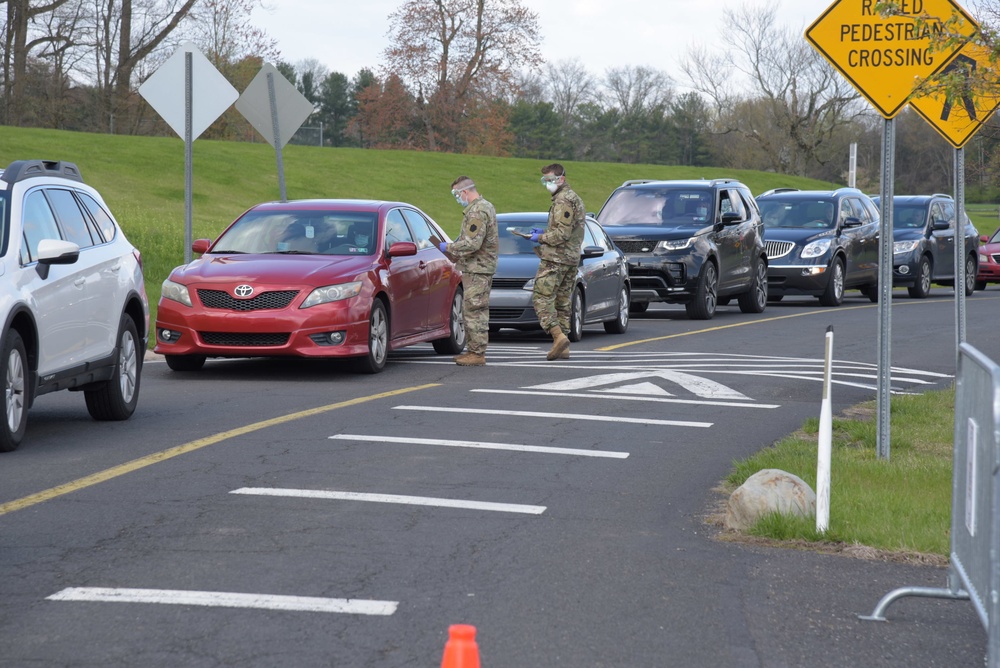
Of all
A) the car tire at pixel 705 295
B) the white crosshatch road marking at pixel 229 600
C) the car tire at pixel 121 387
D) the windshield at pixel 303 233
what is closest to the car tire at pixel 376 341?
the windshield at pixel 303 233

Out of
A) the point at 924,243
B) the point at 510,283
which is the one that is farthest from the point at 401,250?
the point at 924,243

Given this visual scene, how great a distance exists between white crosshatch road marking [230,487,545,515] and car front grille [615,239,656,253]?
14.7 meters

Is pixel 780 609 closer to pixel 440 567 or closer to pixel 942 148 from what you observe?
pixel 440 567

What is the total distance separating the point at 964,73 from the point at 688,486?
284cm

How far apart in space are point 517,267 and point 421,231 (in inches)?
108

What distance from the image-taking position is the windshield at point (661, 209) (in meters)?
22.2

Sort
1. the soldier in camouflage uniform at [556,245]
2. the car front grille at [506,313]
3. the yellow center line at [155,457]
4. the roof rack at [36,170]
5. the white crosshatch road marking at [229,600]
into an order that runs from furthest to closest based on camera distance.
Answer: the car front grille at [506,313] < the soldier in camouflage uniform at [556,245] < the roof rack at [36,170] < the yellow center line at [155,457] < the white crosshatch road marking at [229,600]

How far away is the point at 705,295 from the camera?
21750 millimetres

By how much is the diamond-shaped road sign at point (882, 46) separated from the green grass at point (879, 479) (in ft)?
6.63

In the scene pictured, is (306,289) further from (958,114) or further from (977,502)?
(977,502)

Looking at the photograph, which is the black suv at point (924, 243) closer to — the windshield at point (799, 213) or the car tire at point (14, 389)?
the windshield at point (799, 213)

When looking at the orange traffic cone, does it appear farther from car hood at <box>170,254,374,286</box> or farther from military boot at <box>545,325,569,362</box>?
military boot at <box>545,325,569,362</box>

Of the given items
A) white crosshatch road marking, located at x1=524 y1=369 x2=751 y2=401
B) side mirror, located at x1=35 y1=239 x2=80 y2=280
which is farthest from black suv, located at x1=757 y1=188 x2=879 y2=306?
side mirror, located at x1=35 y1=239 x2=80 y2=280

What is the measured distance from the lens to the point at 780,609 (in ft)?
17.3
